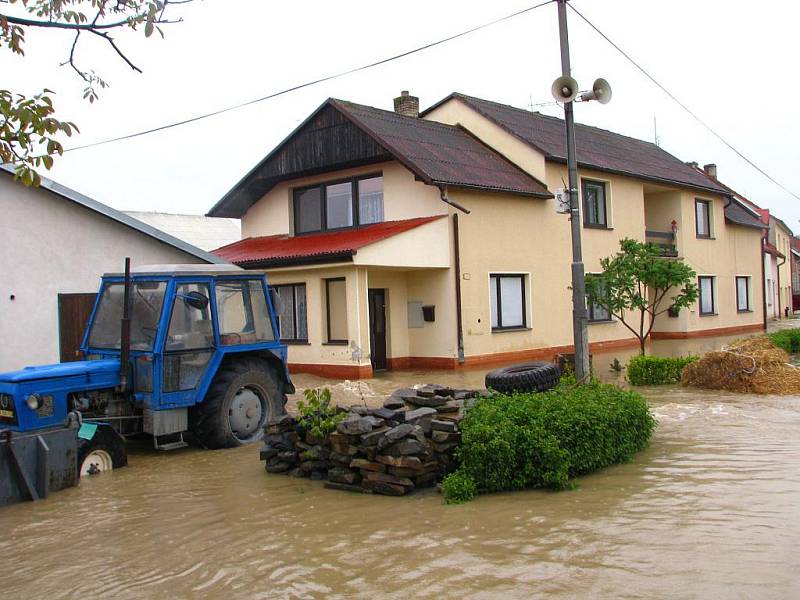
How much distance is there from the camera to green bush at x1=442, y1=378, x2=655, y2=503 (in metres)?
7.48

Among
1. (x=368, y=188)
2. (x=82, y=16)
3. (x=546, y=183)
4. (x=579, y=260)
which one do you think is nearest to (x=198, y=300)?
(x=82, y=16)

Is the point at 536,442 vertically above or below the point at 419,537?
above

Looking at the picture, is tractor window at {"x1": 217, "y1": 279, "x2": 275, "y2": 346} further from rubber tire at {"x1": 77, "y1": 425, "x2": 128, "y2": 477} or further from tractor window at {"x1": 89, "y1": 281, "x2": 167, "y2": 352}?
rubber tire at {"x1": 77, "y1": 425, "x2": 128, "y2": 477}

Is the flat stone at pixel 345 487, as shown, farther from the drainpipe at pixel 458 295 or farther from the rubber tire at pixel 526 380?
the drainpipe at pixel 458 295

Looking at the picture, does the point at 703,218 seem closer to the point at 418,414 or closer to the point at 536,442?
the point at 418,414

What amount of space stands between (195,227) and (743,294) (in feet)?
80.1

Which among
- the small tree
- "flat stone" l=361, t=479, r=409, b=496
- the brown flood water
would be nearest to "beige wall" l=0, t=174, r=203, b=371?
the brown flood water

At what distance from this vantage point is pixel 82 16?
5941 mm

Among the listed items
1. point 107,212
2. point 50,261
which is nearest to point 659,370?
point 107,212

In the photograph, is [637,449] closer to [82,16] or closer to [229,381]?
[229,381]

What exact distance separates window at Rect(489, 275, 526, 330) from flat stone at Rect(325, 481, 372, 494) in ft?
44.0

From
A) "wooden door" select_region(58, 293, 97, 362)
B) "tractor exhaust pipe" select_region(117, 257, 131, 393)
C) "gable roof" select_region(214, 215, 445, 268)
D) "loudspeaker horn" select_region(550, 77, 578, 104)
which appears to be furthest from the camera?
"gable roof" select_region(214, 215, 445, 268)

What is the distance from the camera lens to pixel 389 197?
829 inches

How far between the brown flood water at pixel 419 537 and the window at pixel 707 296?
22007mm
